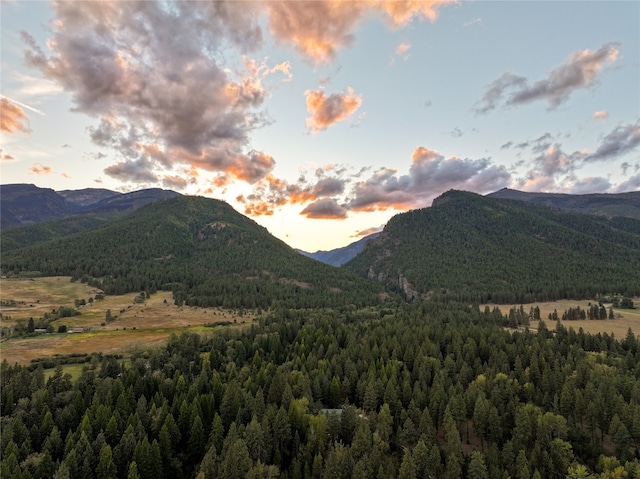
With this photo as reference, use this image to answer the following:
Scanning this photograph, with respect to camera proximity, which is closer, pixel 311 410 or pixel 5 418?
pixel 5 418

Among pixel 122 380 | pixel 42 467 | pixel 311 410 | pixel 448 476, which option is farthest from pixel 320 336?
pixel 42 467

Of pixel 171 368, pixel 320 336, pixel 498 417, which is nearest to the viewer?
pixel 498 417

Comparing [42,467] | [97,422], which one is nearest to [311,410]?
[97,422]

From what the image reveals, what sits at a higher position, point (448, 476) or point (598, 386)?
point (598, 386)

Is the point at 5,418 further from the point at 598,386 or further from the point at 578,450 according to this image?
the point at 598,386

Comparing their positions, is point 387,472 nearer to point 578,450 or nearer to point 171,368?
point 578,450

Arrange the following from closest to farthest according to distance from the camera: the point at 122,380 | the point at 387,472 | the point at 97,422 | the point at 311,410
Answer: the point at 387,472 → the point at 97,422 → the point at 311,410 → the point at 122,380
